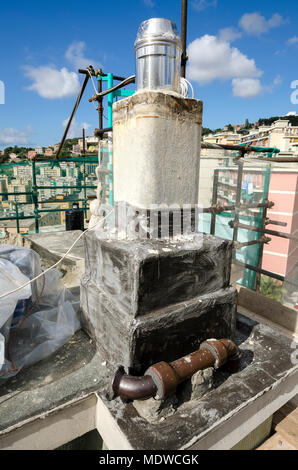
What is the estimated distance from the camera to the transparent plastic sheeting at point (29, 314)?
182 centimetres

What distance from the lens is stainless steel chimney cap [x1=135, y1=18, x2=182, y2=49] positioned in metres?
1.75

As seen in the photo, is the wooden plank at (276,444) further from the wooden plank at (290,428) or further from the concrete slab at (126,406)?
the concrete slab at (126,406)

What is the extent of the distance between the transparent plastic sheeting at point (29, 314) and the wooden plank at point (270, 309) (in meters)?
2.00

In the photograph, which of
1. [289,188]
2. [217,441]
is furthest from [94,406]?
[289,188]

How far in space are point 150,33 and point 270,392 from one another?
2.46 metres

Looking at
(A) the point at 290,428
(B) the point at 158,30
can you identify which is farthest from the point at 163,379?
(B) the point at 158,30

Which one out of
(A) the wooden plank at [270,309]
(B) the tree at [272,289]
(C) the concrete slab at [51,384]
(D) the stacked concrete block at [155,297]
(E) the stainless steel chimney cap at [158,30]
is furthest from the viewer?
(B) the tree at [272,289]

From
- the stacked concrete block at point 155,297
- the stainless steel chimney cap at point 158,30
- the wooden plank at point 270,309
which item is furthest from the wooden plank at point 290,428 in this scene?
the stainless steel chimney cap at point 158,30

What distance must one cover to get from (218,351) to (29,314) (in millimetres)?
1554

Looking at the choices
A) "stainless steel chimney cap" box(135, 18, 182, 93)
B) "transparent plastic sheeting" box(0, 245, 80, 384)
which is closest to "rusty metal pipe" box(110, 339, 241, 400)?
"transparent plastic sheeting" box(0, 245, 80, 384)

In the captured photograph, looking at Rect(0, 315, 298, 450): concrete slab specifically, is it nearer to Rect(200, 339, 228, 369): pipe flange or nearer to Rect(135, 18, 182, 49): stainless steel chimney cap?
Rect(200, 339, 228, 369): pipe flange

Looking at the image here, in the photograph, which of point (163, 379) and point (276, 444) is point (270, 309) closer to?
point (276, 444)

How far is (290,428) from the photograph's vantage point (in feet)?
6.32
